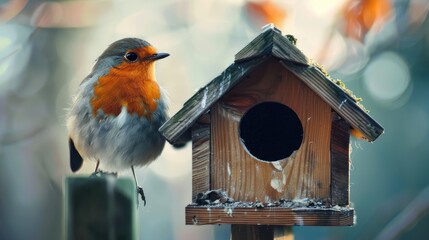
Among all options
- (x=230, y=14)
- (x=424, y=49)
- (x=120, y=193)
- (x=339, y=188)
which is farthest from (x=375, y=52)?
(x=120, y=193)

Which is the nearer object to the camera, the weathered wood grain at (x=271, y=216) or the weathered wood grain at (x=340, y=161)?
the weathered wood grain at (x=271, y=216)

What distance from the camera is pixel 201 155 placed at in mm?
2846

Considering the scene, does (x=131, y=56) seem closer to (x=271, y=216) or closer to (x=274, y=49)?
(x=274, y=49)

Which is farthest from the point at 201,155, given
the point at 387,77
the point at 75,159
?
the point at 387,77

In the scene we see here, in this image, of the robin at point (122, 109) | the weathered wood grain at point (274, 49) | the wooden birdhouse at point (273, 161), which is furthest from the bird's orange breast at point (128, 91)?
the weathered wood grain at point (274, 49)

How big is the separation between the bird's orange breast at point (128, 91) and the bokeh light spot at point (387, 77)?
117 inches

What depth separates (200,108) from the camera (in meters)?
2.77

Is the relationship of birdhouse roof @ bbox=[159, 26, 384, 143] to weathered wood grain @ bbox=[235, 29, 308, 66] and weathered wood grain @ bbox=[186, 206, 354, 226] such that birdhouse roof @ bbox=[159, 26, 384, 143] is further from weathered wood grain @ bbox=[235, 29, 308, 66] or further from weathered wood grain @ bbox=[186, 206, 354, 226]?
weathered wood grain @ bbox=[186, 206, 354, 226]

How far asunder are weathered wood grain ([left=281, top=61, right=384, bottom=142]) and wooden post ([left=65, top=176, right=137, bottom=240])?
0.97m

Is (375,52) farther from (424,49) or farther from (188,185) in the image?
(188,185)

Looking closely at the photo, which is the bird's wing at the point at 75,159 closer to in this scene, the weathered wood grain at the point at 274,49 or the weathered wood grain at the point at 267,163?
the weathered wood grain at the point at 267,163

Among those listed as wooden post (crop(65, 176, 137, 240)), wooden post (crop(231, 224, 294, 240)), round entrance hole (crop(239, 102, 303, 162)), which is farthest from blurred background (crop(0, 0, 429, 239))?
wooden post (crop(65, 176, 137, 240))

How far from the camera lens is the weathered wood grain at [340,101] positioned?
268 cm

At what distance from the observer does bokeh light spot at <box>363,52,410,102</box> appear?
628 centimetres
